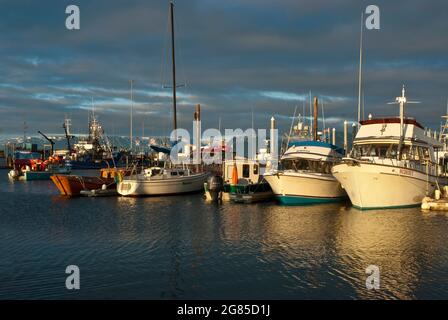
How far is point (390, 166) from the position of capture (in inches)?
1278

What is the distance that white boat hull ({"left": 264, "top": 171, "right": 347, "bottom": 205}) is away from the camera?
3781cm

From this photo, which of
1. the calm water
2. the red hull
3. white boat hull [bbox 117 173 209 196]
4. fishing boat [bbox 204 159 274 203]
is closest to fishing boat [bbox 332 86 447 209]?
the calm water

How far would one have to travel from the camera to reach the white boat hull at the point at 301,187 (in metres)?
37.8

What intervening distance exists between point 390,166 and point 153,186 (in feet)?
78.1

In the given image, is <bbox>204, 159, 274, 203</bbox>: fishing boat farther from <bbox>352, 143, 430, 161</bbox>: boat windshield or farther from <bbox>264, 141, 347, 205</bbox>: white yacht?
<bbox>352, 143, 430, 161</bbox>: boat windshield

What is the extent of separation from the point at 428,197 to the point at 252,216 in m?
14.3

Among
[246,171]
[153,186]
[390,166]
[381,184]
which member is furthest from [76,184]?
[390,166]

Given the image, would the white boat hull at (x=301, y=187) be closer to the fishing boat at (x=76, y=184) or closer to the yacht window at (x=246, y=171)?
the yacht window at (x=246, y=171)

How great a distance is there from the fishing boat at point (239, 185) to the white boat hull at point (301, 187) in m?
2.67

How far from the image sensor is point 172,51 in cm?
5184

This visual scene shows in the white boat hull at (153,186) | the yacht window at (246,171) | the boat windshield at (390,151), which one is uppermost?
the boat windshield at (390,151)

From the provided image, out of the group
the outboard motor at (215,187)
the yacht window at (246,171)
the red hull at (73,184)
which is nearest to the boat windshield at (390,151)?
the yacht window at (246,171)
